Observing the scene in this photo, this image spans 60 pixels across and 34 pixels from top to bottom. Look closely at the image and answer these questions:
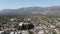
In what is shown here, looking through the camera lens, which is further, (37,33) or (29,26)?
(29,26)

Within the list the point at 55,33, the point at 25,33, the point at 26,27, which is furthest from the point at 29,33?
the point at 26,27

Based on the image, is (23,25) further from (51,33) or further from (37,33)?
(51,33)

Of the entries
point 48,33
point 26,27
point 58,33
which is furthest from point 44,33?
point 26,27

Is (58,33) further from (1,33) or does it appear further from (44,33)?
(1,33)

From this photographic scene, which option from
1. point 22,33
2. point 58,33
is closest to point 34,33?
point 22,33

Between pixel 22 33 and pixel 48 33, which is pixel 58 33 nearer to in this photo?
pixel 48 33

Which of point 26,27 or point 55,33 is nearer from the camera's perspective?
point 55,33

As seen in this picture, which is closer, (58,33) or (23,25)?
(58,33)
